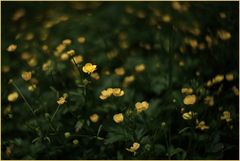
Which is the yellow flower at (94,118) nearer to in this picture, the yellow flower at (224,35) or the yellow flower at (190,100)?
the yellow flower at (190,100)

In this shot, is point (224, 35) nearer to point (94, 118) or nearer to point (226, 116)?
point (226, 116)

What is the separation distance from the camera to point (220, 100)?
2.65 metres

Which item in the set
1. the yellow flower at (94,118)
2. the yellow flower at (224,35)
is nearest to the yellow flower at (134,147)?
the yellow flower at (94,118)

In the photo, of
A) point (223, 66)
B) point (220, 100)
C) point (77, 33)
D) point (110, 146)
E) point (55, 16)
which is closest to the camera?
point (110, 146)

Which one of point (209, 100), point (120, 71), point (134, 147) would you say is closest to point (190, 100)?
point (209, 100)

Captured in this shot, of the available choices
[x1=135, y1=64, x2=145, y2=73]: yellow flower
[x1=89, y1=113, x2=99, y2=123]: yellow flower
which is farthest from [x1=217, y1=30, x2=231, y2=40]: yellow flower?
[x1=89, y1=113, x2=99, y2=123]: yellow flower

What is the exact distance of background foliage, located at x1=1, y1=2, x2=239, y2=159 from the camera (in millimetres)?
2348

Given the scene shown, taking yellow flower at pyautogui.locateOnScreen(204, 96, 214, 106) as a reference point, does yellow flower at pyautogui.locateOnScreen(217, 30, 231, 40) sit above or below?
above

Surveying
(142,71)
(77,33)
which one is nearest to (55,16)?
(77,33)

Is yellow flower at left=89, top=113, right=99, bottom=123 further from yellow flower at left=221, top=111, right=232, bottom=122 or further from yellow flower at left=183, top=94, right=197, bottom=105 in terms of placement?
yellow flower at left=221, top=111, right=232, bottom=122

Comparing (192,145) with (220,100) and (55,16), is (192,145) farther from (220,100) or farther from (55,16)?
(55,16)

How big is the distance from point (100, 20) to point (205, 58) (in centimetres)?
117

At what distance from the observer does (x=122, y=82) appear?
300cm

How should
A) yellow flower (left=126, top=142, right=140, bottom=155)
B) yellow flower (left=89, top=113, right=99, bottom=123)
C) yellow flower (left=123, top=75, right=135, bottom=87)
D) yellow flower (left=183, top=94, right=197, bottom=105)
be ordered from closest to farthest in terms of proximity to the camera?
yellow flower (left=126, top=142, right=140, bottom=155)
yellow flower (left=183, top=94, right=197, bottom=105)
yellow flower (left=89, top=113, right=99, bottom=123)
yellow flower (left=123, top=75, right=135, bottom=87)
